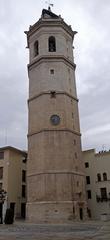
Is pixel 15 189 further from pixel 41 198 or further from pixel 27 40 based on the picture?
pixel 27 40

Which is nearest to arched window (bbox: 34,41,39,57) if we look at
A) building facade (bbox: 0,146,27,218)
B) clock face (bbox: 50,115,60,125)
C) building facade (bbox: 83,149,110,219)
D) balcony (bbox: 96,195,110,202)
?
clock face (bbox: 50,115,60,125)

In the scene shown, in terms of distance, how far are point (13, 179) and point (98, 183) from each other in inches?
495

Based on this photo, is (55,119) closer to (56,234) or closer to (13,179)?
(13,179)

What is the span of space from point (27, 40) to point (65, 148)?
20354 millimetres

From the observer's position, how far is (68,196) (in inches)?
1382

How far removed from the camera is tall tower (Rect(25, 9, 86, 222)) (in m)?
35.1

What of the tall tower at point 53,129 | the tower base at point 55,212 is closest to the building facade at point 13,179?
the tall tower at point 53,129

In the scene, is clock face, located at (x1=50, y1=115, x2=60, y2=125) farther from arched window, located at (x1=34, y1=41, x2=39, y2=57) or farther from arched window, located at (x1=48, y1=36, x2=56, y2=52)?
arched window, located at (x1=34, y1=41, x2=39, y2=57)

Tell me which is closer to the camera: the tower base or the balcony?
the tower base

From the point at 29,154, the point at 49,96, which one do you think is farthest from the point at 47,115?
the point at 29,154

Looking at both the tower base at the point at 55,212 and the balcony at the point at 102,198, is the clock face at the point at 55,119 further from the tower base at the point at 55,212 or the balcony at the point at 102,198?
the balcony at the point at 102,198

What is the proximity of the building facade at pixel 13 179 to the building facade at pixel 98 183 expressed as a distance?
10199 millimetres

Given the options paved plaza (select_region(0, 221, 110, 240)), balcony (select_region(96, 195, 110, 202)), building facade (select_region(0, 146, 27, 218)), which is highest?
building facade (select_region(0, 146, 27, 218))

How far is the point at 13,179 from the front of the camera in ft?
148
